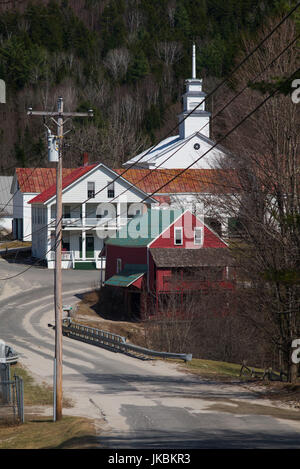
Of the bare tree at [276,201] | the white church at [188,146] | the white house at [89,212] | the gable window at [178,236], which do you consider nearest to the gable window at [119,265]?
the gable window at [178,236]

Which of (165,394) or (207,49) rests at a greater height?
(207,49)

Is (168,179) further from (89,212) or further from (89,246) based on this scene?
Answer: (89,246)

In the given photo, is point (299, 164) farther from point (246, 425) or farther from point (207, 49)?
point (207, 49)

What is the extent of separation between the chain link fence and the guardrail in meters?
10.4

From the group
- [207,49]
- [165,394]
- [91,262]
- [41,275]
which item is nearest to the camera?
[165,394]

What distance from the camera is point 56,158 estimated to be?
2203cm

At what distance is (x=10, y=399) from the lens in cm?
2305

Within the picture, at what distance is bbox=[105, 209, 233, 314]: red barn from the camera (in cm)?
4488

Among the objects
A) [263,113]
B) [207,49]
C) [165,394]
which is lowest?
[165,394]

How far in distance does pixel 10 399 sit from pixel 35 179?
4896cm

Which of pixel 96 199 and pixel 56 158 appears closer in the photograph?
pixel 56 158
